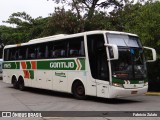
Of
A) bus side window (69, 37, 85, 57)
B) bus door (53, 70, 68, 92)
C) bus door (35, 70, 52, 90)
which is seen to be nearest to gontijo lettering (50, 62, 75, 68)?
bus door (53, 70, 68, 92)

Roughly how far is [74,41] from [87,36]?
1204 mm

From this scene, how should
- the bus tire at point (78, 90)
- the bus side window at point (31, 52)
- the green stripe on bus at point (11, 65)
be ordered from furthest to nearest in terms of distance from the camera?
the green stripe on bus at point (11, 65)
the bus side window at point (31, 52)
the bus tire at point (78, 90)

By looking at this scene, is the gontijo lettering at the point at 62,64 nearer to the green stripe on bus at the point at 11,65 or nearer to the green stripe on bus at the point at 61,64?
the green stripe on bus at the point at 61,64

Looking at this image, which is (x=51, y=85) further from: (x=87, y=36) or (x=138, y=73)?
(x=138, y=73)

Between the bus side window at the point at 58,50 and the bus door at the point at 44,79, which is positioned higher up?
the bus side window at the point at 58,50

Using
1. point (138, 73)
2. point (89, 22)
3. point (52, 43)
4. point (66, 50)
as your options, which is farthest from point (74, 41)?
point (89, 22)

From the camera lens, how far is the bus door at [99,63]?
15.4 metres

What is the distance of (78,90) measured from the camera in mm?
17297

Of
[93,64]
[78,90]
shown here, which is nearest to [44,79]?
[78,90]

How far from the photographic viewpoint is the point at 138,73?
1568cm

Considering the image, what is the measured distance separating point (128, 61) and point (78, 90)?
3.22m

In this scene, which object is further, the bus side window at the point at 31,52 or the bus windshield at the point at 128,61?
the bus side window at the point at 31,52

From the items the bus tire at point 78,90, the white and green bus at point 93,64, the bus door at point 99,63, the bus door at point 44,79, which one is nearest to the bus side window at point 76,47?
the white and green bus at point 93,64

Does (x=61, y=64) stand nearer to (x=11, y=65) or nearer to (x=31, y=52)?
(x=31, y=52)
